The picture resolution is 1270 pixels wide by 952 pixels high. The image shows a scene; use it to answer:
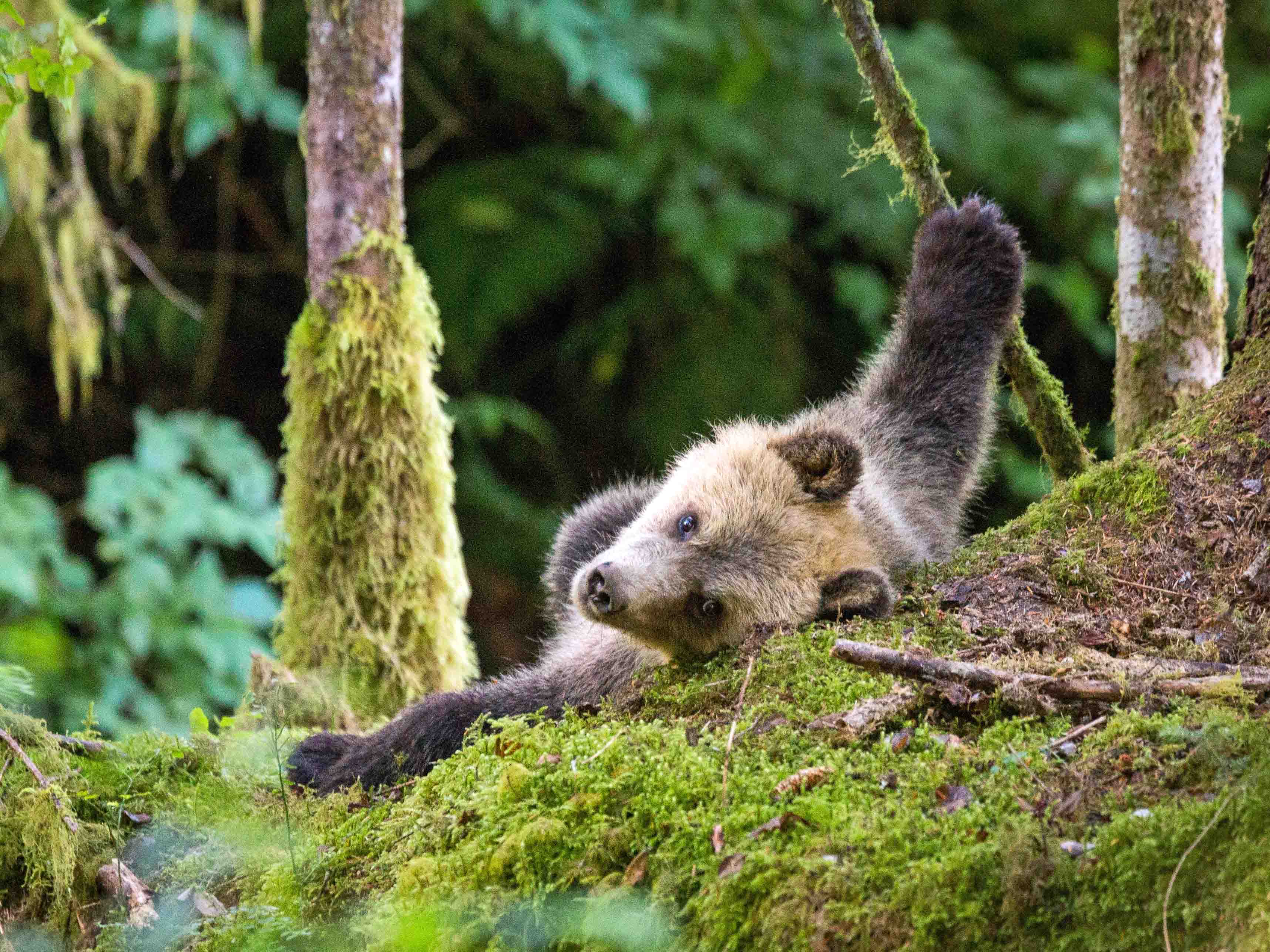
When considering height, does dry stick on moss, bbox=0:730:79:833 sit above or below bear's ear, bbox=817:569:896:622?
above

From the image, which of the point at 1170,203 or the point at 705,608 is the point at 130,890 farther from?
the point at 1170,203

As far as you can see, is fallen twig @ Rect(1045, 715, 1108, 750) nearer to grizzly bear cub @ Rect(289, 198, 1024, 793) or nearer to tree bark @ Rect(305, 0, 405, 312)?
grizzly bear cub @ Rect(289, 198, 1024, 793)

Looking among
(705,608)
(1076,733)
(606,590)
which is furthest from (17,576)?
(1076,733)

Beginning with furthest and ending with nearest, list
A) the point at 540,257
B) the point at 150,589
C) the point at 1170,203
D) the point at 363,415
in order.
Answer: the point at 540,257 < the point at 150,589 < the point at 363,415 < the point at 1170,203

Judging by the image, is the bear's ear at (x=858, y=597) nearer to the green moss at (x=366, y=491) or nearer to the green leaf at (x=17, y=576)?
the green moss at (x=366, y=491)

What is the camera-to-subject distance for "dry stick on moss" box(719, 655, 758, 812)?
242cm

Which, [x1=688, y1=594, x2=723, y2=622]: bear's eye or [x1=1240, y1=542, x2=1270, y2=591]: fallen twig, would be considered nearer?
[x1=1240, y1=542, x2=1270, y2=591]: fallen twig

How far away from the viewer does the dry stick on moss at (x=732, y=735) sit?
7.95 feet

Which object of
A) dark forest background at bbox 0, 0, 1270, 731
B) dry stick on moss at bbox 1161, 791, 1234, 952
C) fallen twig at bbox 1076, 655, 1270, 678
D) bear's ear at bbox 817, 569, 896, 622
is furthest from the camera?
dark forest background at bbox 0, 0, 1270, 731

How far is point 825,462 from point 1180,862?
2.10 m

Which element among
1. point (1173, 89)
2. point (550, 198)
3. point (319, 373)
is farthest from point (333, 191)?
point (550, 198)

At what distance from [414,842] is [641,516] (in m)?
1.83

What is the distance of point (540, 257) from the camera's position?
28.2 ft

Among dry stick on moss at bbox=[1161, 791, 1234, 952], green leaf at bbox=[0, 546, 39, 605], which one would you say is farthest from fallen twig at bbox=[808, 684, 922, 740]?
green leaf at bbox=[0, 546, 39, 605]
